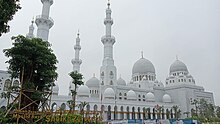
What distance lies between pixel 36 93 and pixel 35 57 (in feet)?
10.8

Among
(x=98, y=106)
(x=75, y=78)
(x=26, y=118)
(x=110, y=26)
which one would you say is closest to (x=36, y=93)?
(x=26, y=118)

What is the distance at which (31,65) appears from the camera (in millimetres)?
17469

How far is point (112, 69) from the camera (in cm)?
4025

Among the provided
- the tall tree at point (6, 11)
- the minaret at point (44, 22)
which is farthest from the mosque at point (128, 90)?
the tall tree at point (6, 11)

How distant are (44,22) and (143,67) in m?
29.8

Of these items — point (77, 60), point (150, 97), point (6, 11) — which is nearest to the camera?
point (6, 11)

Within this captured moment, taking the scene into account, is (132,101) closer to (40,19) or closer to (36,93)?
(40,19)

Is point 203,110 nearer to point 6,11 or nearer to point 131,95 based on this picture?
point 131,95

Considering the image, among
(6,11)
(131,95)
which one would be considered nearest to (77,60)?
(131,95)

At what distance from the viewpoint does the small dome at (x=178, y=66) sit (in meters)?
53.6

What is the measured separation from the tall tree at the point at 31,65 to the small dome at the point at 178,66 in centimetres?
4249

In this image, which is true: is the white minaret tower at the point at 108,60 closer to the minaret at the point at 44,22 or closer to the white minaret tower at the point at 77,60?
the white minaret tower at the point at 77,60

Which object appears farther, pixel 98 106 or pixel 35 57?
pixel 98 106

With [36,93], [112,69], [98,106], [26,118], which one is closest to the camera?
[26,118]
